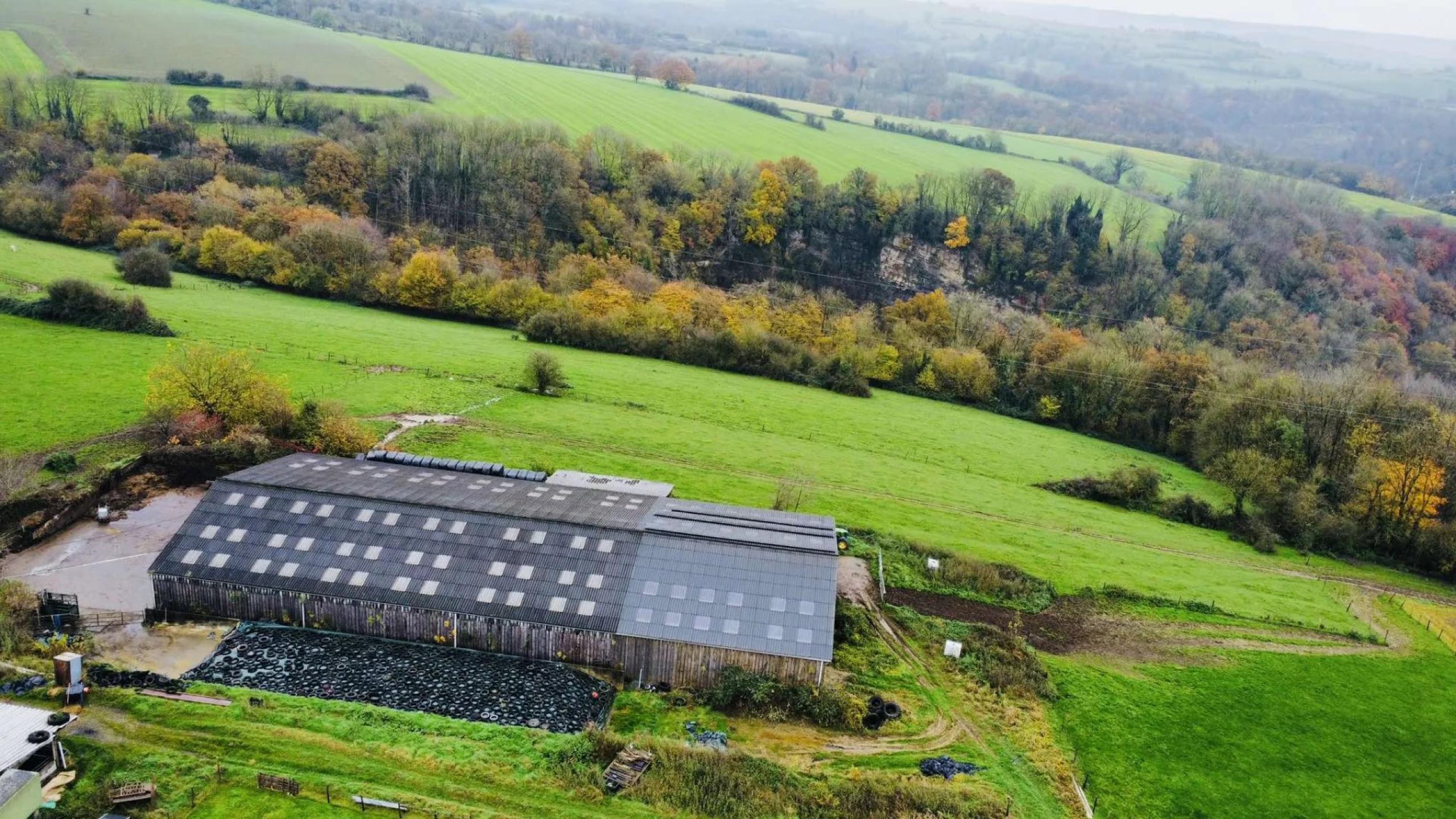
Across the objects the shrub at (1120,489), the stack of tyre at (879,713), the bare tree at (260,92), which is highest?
the bare tree at (260,92)

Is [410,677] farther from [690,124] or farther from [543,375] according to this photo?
[690,124]

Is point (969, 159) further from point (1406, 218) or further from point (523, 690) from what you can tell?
point (523, 690)

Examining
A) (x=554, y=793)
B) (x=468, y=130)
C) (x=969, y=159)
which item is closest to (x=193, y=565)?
(x=554, y=793)

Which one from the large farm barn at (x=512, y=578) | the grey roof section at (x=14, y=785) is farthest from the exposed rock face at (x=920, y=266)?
the grey roof section at (x=14, y=785)

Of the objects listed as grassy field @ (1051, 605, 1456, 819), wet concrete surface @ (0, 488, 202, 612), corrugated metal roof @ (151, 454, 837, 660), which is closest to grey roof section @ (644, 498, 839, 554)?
corrugated metal roof @ (151, 454, 837, 660)

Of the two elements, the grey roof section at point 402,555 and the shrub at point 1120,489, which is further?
the shrub at point 1120,489

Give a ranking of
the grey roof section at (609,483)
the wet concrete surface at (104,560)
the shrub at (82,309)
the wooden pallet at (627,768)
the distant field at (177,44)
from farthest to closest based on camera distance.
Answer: the distant field at (177,44), the shrub at (82,309), the grey roof section at (609,483), the wet concrete surface at (104,560), the wooden pallet at (627,768)

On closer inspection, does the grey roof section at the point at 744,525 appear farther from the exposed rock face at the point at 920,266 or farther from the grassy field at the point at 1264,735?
the exposed rock face at the point at 920,266
